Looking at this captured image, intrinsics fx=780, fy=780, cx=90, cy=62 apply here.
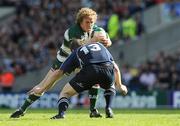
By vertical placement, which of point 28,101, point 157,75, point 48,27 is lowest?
point 28,101

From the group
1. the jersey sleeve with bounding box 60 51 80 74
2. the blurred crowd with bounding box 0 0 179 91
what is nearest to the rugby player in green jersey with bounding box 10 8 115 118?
the jersey sleeve with bounding box 60 51 80 74

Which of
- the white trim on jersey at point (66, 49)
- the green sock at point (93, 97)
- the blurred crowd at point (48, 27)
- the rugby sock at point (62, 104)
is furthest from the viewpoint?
the blurred crowd at point (48, 27)

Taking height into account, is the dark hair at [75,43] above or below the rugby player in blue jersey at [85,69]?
above

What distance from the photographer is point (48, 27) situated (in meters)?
37.5

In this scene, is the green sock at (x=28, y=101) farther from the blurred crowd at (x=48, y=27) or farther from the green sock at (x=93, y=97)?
the blurred crowd at (x=48, y=27)

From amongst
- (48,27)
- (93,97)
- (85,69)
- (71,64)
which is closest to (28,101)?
(93,97)

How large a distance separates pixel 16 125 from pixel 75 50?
8.25 feet

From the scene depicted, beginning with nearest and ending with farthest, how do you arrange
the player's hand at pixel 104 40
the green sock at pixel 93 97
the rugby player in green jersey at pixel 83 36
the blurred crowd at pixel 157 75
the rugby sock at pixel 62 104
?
the rugby sock at pixel 62 104, the rugby player in green jersey at pixel 83 36, the player's hand at pixel 104 40, the green sock at pixel 93 97, the blurred crowd at pixel 157 75

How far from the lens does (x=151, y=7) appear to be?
117ft

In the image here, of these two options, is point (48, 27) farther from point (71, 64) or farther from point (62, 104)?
point (62, 104)

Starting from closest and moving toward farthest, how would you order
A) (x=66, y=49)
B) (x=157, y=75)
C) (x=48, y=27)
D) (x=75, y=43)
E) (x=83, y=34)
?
1. (x=75, y=43)
2. (x=83, y=34)
3. (x=66, y=49)
4. (x=157, y=75)
5. (x=48, y=27)

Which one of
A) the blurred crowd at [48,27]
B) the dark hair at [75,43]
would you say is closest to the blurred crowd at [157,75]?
Answer: the blurred crowd at [48,27]

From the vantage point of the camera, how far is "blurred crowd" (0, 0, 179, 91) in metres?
34.7

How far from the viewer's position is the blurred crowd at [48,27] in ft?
114
